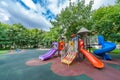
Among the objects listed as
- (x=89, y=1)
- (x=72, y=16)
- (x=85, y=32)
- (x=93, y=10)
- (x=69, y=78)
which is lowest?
(x=69, y=78)

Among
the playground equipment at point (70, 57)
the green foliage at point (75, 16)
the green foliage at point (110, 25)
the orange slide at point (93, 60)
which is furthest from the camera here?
the green foliage at point (75, 16)

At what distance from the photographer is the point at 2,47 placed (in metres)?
31.1

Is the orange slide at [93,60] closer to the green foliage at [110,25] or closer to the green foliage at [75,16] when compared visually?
the green foliage at [110,25]

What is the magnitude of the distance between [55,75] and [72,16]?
51.1 ft

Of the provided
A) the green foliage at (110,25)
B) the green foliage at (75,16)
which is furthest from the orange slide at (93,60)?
the green foliage at (75,16)

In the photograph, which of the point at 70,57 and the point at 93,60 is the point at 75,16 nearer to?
the point at 70,57

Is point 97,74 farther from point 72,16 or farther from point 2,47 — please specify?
point 2,47

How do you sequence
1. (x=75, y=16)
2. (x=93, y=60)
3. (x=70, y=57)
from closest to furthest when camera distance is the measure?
1. (x=93, y=60)
2. (x=70, y=57)
3. (x=75, y=16)

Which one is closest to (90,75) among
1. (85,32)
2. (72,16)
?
(85,32)

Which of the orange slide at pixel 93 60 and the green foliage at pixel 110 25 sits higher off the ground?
the green foliage at pixel 110 25

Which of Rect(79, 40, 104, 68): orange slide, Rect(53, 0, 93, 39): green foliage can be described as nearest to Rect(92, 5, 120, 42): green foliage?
Rect(79, 40, 104, 68): orange slide

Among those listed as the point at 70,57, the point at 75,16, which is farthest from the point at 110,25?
the point at 75,16

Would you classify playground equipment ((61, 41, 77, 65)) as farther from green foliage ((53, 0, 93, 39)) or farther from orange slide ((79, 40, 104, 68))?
green foliage ((53, 0, 93, 39))

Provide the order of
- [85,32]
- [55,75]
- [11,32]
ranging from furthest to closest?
[11,32] < [85,32] < [55,75]
